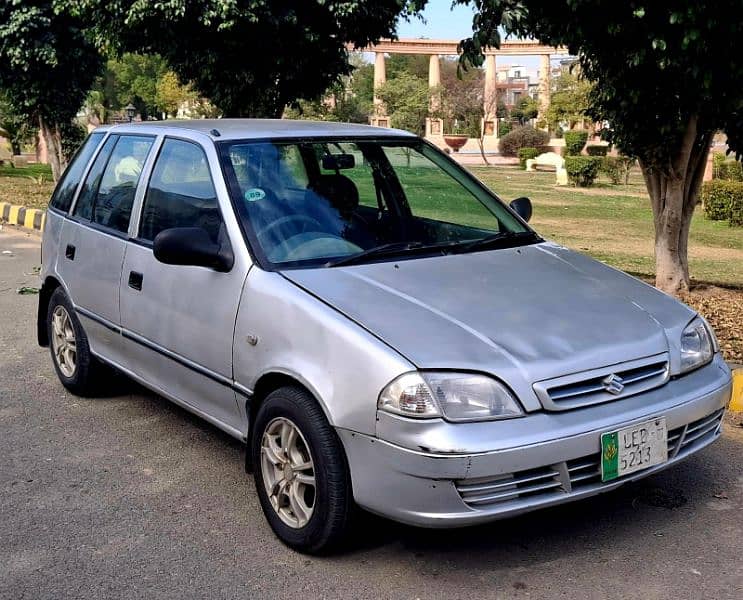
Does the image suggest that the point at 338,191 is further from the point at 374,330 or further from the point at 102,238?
the point at 102,238

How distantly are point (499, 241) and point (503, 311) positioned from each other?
0.95 metres

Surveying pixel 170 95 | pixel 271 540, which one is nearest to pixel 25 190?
pixel 271 540

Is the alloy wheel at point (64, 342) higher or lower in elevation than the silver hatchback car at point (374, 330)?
lower

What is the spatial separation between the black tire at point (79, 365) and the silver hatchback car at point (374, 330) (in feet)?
0.73

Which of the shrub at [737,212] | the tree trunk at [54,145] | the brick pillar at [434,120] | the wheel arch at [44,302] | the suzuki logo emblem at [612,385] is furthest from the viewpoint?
the brick pillar at [434,120]

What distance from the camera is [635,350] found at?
11.3 ft

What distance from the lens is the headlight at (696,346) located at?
3674 millimetres

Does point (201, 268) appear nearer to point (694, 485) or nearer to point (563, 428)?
point (563, 428)

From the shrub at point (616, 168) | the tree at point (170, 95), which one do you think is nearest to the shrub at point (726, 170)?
the shrub at point (616, 168)

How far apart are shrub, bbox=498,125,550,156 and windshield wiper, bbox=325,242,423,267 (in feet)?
150

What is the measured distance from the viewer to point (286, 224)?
13.3 feet

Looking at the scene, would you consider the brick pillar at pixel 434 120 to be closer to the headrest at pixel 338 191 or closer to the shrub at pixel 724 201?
the shrub at pixel 724 201

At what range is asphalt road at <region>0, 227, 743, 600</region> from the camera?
3.35 metres

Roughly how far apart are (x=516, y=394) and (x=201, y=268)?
5.29ft
